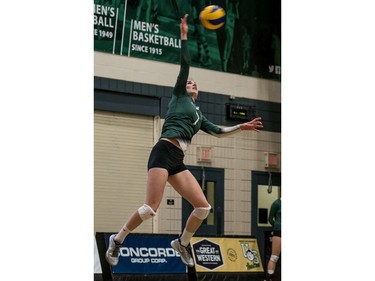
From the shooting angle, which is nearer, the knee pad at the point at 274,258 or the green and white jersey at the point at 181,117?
the green and white jersey at the point at 181,117

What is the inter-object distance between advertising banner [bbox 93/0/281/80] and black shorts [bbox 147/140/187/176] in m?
2.00

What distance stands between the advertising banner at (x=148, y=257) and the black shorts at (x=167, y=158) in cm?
A: 339

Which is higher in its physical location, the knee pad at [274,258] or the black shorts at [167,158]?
the black shorts at [167,158]

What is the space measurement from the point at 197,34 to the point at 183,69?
4010 mm

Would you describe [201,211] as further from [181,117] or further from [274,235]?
[274,235]

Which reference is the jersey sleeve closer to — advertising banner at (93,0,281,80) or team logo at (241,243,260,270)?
advertising banner at (93,0,281,80)

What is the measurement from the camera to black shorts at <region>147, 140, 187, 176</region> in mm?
7973

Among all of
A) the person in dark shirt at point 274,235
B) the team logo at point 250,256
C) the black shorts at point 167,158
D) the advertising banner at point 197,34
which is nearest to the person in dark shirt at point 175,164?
the black shorts at point 167,158

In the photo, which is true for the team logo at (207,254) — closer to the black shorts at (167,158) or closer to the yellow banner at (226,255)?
the yellow banner at (226,255)

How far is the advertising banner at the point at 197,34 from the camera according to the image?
9.87 metres
